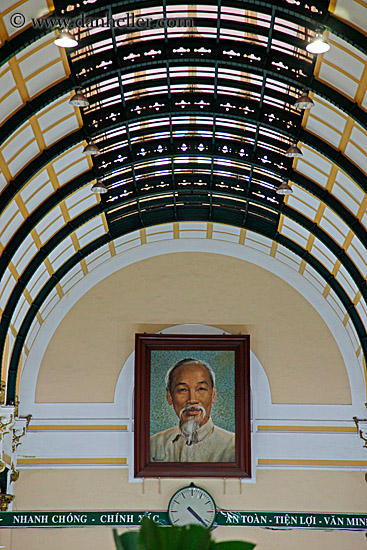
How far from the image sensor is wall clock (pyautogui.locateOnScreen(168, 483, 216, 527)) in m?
39.0

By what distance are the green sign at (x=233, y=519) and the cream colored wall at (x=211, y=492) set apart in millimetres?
11374

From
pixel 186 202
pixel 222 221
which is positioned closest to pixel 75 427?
pixel 186 202

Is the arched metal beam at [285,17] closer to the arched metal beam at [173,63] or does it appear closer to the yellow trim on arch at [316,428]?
the arched metal beam at [173,63]

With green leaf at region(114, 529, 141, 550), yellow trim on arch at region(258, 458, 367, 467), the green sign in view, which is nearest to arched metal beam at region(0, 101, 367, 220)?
the green sign

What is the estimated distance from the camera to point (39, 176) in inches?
1225

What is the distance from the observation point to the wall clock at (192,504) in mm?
39031

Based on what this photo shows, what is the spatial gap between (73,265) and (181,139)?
10.3 metres

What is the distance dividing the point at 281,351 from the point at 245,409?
3.69 m

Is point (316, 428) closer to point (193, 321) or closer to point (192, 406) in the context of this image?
point (192, 406)

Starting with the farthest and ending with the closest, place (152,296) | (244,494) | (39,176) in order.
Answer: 1. (152,296)
2. (244,494)
3. (39,176)

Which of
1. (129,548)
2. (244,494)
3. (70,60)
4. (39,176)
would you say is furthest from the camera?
(244,494)

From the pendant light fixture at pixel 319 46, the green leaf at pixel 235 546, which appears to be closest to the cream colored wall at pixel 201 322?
the pendant light fixture at pixel 319 46

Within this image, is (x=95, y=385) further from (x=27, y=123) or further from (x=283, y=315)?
(x=27, y=123)

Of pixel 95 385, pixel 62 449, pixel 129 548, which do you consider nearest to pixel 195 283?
pixel 95 385
